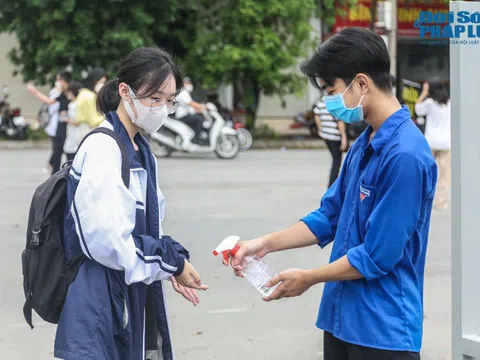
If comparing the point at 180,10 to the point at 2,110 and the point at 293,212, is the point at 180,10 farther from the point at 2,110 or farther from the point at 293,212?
the point at 293,212

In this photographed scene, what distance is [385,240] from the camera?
266cm

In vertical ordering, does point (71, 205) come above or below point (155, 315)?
above

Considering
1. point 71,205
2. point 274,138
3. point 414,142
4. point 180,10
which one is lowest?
point 274,138

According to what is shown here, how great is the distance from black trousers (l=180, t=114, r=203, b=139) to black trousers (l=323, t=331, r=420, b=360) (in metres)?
15.9

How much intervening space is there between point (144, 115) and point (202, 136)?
51.2 ft

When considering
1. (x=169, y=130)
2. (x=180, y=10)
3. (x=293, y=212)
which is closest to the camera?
(x=293, y=212)

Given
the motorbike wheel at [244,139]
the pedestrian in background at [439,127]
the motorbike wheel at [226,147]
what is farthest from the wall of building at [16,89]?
the pedestrian in background at [439,127]

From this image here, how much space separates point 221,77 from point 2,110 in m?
5.90

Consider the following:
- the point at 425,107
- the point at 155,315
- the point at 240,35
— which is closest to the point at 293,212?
the point at 425,107

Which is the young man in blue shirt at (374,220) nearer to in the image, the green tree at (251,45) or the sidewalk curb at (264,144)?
the green tree at (251,45)

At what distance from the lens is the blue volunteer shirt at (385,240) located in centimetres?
266

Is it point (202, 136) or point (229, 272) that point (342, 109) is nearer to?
point (229, 272)

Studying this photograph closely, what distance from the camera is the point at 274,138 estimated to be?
82.5 feet

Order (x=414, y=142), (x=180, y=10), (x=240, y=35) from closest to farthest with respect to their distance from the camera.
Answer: (x=414, y=142) < (x=240, y=35) < (x=180, y=10)
